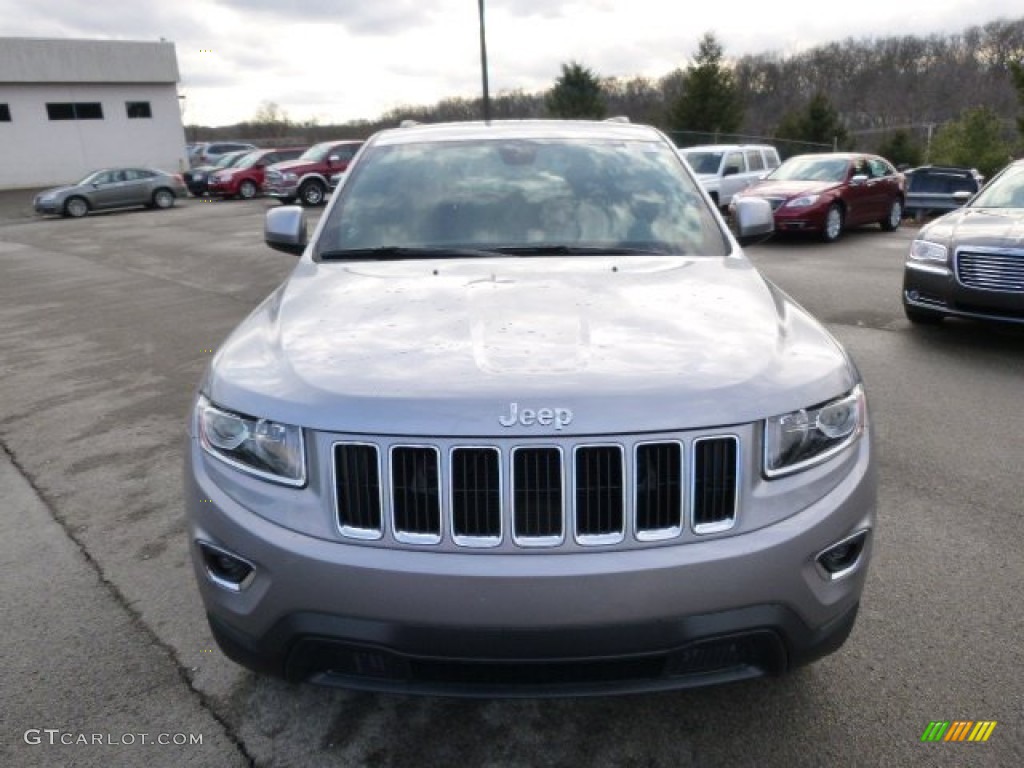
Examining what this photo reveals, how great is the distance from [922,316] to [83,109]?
4405cm

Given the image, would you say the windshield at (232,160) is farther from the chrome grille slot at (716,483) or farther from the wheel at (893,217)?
the chrome grille slot at (716,483)

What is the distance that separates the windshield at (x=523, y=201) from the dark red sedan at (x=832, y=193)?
1095 cm

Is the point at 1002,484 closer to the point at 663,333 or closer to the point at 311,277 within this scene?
the point at 663,333

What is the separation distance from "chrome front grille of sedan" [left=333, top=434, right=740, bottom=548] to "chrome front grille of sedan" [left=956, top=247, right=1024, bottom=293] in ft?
18.4

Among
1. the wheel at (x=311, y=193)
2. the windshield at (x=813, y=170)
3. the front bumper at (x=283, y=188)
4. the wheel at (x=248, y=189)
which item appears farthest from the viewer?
the wheel at (x=248, y=189)

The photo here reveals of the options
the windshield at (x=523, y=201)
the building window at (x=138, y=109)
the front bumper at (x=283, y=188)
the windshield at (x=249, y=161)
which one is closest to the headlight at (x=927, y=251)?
the windshield at (x=523, y=201)

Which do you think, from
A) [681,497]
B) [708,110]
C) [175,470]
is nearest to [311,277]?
[681,497]

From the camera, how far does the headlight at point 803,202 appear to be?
1427 cm

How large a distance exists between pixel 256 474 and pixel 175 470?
109 inches

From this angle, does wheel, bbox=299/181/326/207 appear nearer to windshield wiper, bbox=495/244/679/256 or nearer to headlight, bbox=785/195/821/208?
headlight, bbox=785/195/821/208

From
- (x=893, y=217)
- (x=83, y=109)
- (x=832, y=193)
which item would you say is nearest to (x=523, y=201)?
(x=832, y=193)

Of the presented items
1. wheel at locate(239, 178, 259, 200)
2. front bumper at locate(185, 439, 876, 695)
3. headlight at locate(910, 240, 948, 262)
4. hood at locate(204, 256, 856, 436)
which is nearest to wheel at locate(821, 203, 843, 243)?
headlight at locate(910, 240, 948, 262)

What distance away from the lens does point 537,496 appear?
201 centimetres

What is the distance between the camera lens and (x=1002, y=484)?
422cm
